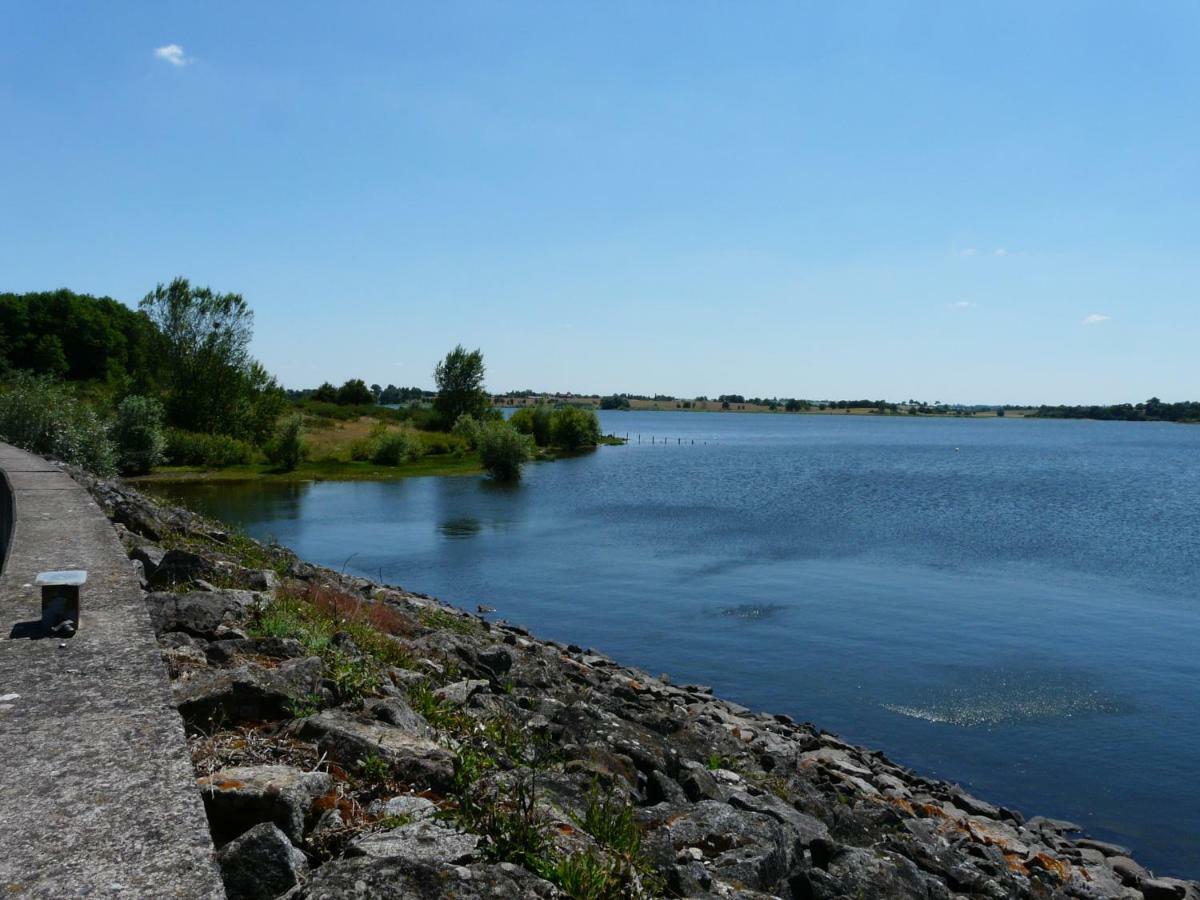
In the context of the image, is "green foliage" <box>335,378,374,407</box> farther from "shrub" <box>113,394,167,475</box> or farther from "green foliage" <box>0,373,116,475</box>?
"green foliage" <box>0,373,116,475</box>

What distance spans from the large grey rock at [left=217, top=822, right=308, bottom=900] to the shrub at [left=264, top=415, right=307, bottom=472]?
66.9 meters

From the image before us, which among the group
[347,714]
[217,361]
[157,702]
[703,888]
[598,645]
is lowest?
[598,645]

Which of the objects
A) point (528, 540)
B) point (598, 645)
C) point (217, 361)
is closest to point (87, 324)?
point (217, 361)

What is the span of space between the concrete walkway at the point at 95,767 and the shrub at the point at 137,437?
57.5 metres

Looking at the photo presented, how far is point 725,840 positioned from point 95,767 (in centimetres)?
407

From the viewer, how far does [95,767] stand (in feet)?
11.9

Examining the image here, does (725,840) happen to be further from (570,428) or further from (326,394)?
(326,394)

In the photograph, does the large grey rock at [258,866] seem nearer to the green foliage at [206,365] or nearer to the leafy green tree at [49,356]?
the green foliage at [206,365]

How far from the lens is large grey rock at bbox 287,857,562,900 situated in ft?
11.7

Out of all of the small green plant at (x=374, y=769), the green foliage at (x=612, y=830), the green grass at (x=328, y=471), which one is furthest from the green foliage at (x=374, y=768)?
the green grass at (x=328, y=471)

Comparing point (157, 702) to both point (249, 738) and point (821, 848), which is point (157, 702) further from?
point (821, 848)

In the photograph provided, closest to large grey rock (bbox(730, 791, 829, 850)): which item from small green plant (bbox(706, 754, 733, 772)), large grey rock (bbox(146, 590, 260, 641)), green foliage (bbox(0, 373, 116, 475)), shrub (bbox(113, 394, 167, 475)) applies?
small green plant (bbox(706, 754, 733, 772))

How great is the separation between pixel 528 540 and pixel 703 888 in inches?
1352

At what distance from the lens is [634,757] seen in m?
8.08
